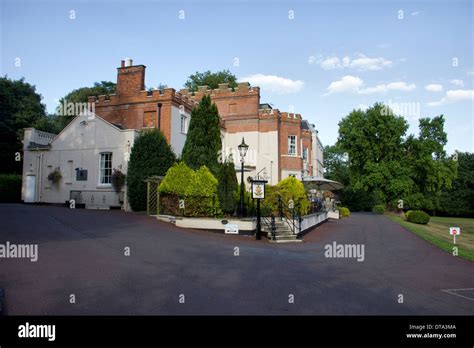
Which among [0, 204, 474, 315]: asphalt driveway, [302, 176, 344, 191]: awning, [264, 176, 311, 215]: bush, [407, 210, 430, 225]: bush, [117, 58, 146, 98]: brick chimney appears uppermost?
[117, 58, 146, 98]: brick chimney

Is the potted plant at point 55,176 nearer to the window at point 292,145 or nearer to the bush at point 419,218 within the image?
the window at point 292,145

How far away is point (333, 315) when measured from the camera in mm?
5328

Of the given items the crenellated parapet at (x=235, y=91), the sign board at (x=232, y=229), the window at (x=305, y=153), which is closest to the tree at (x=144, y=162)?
the sign board at (x=232, y=229)

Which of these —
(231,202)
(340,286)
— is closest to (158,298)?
(340,286)

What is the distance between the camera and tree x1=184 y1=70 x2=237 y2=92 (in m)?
47.4

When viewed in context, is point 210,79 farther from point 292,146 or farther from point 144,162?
point 144,162

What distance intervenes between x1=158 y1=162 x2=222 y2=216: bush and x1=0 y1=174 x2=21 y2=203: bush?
673 inches

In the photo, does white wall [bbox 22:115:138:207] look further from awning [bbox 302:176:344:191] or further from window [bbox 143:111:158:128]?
awning [bbox 302:176:344:191]

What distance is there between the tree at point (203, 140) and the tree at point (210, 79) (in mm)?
28170

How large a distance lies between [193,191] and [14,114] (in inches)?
1122

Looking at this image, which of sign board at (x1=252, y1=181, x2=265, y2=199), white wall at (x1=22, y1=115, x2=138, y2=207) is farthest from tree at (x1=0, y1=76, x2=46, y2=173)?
sign board at (x1=252, y1=181, x2=265, y2=199)

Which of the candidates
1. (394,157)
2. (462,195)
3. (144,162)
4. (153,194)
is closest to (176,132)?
(144,162)

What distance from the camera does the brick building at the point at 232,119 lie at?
2658cm
